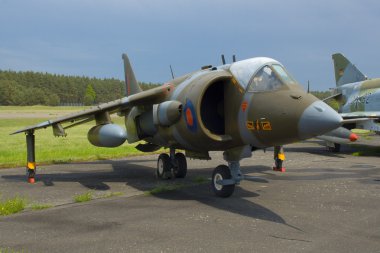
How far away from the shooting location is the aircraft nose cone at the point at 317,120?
7.05 m

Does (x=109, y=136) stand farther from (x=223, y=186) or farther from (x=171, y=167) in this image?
(x=223, y=186)

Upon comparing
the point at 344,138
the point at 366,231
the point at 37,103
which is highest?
the point at 37,103

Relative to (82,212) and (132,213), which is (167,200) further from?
(82,212)

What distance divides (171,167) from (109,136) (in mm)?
2866

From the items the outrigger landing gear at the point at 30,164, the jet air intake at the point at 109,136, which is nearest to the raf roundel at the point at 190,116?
the jet air intake at the point at 109,136

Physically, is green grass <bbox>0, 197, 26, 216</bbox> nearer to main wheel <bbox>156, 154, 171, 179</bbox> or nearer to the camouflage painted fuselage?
the camouflage painted fuselage

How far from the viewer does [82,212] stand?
7.85m

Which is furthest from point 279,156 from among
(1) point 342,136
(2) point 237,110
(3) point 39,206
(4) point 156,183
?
(3) point 39,206

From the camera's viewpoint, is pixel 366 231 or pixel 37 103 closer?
pixel 366 231

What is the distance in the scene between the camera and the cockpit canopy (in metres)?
8.12

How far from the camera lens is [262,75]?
328 inches

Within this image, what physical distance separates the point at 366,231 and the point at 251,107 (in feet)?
11.1

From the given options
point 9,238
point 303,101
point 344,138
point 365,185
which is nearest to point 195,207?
point 303,101

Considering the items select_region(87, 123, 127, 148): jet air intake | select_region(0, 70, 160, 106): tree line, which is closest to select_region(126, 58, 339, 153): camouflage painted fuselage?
select_region(87, 123, 127, 148): jet air intake
